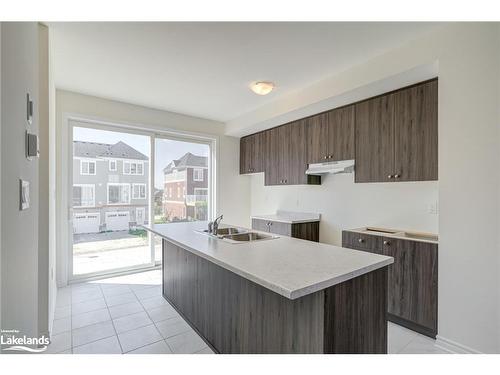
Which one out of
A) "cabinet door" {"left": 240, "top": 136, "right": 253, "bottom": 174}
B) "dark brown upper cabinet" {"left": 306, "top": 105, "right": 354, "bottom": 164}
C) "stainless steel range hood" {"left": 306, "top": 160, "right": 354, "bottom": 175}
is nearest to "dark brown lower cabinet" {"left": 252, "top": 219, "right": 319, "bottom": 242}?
"stainless steel range hood" {"left": 306, "top": 160, "right": 354, "bottom": 175}

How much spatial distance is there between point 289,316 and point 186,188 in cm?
350

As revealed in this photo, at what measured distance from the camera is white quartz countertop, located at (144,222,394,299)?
118 cm

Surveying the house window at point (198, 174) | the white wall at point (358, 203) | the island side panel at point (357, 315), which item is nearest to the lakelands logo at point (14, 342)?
the island side panel at point (357, 315)

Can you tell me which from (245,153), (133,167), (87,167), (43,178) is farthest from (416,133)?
(87,167)

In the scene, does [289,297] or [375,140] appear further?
[375,140]

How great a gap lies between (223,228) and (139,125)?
2.27 m

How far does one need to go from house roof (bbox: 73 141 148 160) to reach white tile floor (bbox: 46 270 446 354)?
1826 mm

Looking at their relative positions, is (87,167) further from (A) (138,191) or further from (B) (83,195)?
(A) (138,191)

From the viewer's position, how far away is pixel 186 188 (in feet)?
14.9

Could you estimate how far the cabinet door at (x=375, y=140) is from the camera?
263cm

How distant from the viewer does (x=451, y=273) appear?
1.99 m

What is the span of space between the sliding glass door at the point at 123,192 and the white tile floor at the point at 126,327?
0.63m

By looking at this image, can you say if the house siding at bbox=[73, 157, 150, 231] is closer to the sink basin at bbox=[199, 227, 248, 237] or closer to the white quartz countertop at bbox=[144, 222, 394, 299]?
the sink basin at bbox=[199, 227, 248, 237]

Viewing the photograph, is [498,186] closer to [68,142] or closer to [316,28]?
[316,28]
